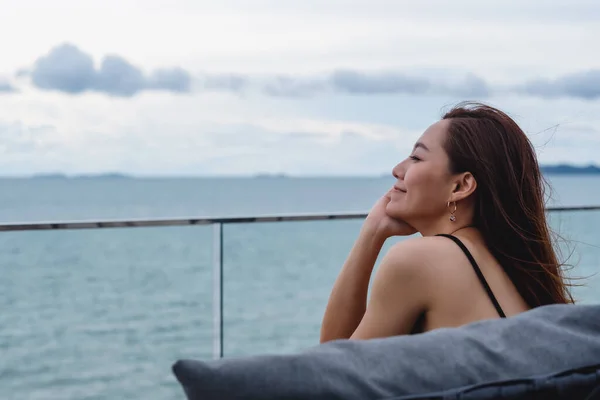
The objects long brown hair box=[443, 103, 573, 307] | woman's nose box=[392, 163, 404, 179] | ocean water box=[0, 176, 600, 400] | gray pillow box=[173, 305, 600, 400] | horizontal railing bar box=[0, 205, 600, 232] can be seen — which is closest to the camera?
gray pillow box=[173, 305, 600, 400]

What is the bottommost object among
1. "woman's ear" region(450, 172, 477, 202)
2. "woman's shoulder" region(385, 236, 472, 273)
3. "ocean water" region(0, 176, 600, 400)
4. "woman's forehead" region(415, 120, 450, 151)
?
"ocean water" region(0, 176, 600, 400)

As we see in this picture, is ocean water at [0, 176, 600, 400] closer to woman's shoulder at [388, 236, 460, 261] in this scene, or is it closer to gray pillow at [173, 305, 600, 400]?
woman's shoulder at [388, 236, 460, 261]

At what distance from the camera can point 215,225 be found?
122 inches

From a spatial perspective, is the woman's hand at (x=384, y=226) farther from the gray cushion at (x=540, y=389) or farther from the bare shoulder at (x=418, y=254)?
the gray cushion at (x=540, y=389)

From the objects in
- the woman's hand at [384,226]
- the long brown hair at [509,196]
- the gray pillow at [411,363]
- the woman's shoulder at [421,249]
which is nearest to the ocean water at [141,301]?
the long brown hair at [509,196]

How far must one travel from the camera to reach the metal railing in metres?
2.81

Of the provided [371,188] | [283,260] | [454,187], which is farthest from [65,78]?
[454,187]

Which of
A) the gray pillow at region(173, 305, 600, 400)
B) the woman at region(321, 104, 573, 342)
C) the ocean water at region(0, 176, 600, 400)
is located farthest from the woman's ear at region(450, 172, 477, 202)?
the gray pillow at region(173, 305, 600, 400)

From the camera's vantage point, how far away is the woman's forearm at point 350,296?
1.79 m

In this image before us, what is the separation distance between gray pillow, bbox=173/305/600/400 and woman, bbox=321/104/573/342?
394mm

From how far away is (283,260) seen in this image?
6.70 meters

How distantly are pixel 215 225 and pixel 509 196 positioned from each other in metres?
1.73

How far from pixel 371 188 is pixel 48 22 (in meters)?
16.6

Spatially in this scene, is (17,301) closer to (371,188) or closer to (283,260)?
(283,260)
